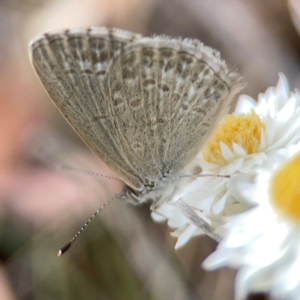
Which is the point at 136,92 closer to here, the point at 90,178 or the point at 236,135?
the point at 236,135

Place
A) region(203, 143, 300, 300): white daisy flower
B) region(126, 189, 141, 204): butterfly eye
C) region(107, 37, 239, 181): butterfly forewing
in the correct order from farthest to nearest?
region(126, 189, 141, 204): butterfly eye
region(107, 37, 239, 181): butterfly forewing
region(203, 143, 300, 300): white daisy flower

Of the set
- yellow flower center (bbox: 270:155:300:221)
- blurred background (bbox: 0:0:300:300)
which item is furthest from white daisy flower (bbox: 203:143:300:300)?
blurred background (bbox: 0:0:300:300)

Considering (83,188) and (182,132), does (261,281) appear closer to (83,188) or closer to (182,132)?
(182,132)

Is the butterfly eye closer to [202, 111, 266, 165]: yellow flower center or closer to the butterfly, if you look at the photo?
the butterfly

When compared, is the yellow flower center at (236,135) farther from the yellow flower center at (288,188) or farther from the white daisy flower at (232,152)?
the yellow flower center at (288,188)

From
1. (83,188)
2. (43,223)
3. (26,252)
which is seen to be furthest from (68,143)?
(26,252)

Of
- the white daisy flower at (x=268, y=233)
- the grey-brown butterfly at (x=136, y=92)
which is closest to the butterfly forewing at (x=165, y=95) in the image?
the grey-brown butterfly at (x=136, y=92)
